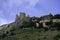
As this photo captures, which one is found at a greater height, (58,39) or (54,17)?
(54,17)

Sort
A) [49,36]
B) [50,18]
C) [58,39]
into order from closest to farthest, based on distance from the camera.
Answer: [58,39] → [49,36] → [50,18]

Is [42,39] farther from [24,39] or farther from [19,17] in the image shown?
[19,17]

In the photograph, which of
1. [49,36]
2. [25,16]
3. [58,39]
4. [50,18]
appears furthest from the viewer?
[25,16]

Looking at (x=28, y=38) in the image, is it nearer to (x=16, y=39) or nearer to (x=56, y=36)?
(x=16, y=39)

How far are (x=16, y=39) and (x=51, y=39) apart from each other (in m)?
6.65

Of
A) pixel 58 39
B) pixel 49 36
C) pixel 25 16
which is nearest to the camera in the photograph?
pixel 58 39

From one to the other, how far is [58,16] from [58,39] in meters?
50.7

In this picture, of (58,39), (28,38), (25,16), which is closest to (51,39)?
(58,39)

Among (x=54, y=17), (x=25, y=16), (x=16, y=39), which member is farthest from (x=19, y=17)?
(x=16, y=39)

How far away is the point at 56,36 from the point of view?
3753cm

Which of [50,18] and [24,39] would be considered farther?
[50,18]

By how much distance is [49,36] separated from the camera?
38.3 meters

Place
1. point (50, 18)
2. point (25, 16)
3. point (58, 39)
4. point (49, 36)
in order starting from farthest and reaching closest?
point (25, 16), point (50, 18), point (49, 36), point (58, 39)

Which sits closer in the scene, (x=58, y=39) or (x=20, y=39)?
(x=58, y=39)
